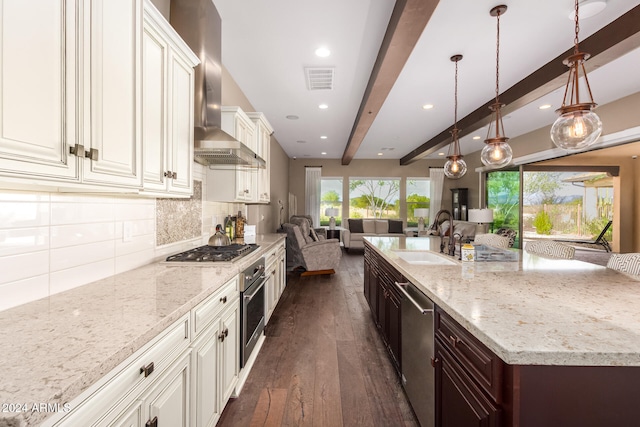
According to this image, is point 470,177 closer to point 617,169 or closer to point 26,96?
Result: point 617,169

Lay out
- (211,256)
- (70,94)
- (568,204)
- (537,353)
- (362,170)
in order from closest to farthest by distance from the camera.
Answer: (537,353) < (70,94) < (211,256) < (568,204) < (362,170)

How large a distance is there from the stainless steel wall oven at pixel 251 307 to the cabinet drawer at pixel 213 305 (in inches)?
5.0

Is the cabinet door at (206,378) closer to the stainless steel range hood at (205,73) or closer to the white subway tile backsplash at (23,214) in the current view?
the white subway tile backsplash at (23,214)

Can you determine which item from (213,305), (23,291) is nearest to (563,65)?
(213,305)

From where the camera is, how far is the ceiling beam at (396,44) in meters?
2.06

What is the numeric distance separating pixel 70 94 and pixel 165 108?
2.32 ft

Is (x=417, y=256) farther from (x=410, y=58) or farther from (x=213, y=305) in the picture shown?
(x=410, y=58)

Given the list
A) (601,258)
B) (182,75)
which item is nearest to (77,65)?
(182,75)

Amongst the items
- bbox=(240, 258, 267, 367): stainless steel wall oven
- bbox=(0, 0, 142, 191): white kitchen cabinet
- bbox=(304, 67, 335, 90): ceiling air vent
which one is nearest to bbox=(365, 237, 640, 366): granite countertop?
bbox=(240, 258, 267, 367): stainless steel wall oven

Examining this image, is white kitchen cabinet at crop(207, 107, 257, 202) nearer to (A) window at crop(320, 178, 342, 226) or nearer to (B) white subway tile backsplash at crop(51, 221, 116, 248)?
(B) white subway tile backsplash at crop(51, 221, 116, 248)

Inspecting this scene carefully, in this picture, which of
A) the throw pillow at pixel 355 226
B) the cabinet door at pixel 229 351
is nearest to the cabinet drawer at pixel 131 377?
the cabinet door at pixel 229 351

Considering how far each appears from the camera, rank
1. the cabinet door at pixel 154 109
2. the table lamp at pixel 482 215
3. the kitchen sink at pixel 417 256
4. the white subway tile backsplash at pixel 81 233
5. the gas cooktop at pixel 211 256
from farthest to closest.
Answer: the table lamp at pixel 482 215
the kitchen sink at pixel 417 256
the gas cooktop at pixel 211 256
the cabinet door at pixel 154 109
the white subway tile backsplash at pixel 81 233

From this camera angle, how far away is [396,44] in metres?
2.50

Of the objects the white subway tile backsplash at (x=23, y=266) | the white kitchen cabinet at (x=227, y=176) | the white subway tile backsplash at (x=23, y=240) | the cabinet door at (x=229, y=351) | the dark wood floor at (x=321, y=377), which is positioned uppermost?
the white kitchen cabinet at (x=227, y=176)
